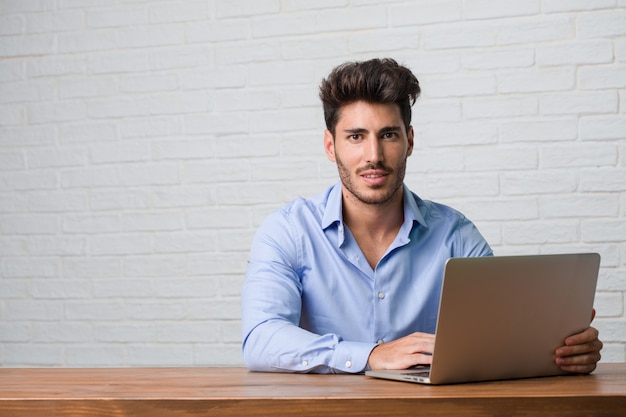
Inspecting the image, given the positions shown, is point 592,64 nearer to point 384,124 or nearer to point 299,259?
point 384,124

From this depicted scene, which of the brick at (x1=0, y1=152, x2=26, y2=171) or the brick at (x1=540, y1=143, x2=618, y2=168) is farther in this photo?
the brick at (x1=0, y1=152, x2=26, y2=171)

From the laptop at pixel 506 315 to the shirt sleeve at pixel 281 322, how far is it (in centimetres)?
12

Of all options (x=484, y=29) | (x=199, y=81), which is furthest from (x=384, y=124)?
(x=199, y=81)

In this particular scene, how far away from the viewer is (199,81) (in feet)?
11.1

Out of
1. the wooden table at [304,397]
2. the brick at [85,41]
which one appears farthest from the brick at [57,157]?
the wooden table at [304,397]

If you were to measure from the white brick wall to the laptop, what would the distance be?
145 cm

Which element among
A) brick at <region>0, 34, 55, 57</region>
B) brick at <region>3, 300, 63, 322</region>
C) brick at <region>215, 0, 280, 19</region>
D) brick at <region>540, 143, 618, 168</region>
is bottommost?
brick at <region>3, 300, 63, 322</region>

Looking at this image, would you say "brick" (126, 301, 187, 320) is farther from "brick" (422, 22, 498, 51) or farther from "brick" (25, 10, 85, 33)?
"brick" (422, 22, 498, 51)

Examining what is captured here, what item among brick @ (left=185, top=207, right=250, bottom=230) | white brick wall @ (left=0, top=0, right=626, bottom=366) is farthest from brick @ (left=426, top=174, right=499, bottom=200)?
brick @ (left=185, top=207, right=250, bottom=230)

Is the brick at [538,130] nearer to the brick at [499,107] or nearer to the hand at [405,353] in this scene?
the brick at [499,107]

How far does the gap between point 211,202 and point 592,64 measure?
1479 millimetres

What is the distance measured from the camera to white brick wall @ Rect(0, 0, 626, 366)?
10.0 feet

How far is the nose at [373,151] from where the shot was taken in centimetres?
224

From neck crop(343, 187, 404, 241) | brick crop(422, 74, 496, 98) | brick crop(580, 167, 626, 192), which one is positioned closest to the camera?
neck crop(343, 187, 404, 241)
